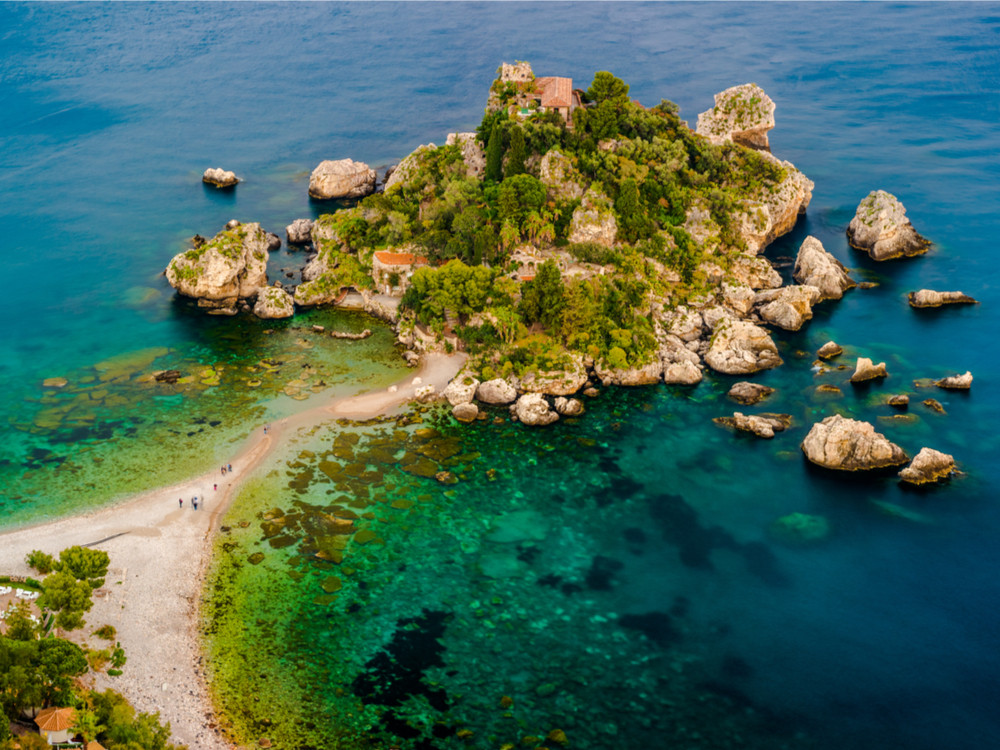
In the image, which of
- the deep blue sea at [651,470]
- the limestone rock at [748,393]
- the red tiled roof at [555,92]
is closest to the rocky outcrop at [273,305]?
the deep blue sea at [651,470]

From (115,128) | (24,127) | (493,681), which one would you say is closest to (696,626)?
(493,681)

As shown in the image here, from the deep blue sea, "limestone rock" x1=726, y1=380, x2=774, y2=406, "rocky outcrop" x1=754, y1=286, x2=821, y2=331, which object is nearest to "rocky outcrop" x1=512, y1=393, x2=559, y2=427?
the deep blue sea

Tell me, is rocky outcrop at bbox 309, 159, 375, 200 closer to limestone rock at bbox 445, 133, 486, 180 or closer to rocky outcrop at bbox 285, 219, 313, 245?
rocky outcrop at bbox 285, 219, 313, 245

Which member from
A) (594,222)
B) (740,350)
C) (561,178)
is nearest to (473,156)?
(561,178)

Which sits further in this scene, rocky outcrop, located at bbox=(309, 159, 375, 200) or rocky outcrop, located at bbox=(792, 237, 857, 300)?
rocky outcrop, located at bbox=(309, 159, 375, 200)

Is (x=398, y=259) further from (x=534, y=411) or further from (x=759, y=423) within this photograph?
(x=759, y=423)

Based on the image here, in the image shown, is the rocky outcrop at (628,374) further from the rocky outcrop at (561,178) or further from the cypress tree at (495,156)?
the cypress tree at (495,156)

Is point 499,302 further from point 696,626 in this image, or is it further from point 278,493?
point 696,626

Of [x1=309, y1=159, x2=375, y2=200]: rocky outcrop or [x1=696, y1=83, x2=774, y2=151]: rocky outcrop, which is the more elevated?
[x1=696, y1=83, x2=774, y2=151]: rocky outcrop
